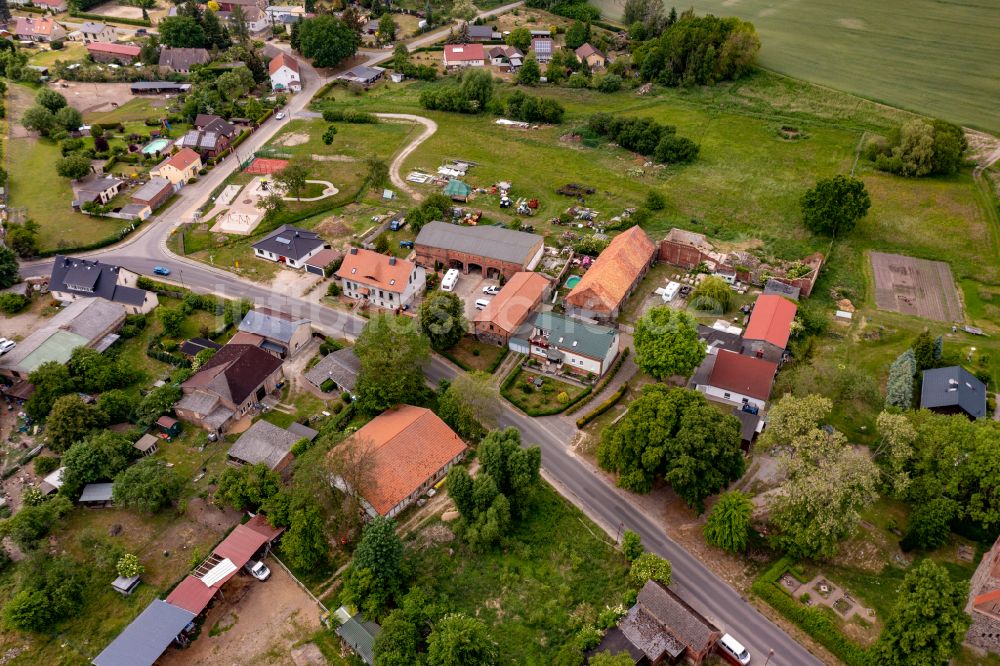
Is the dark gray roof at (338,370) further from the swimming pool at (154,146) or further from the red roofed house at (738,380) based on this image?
the swimming pool at (154,146)

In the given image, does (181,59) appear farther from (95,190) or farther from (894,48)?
(894,48)

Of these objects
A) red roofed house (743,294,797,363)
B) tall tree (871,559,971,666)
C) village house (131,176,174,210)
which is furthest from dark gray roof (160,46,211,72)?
tall tree (871,559,971,666)

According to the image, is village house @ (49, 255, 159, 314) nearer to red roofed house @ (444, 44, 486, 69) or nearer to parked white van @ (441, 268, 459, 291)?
parked white van @ (441, 268, 459, 291)

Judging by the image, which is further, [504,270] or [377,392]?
[504,270]

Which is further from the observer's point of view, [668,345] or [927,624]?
[668,345]

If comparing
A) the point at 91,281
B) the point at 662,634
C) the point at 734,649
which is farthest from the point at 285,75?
the point at 734,649

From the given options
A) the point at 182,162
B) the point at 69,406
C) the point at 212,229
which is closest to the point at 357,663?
the point at 69,406

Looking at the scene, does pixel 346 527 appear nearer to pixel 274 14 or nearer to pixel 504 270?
pixel 504 270
